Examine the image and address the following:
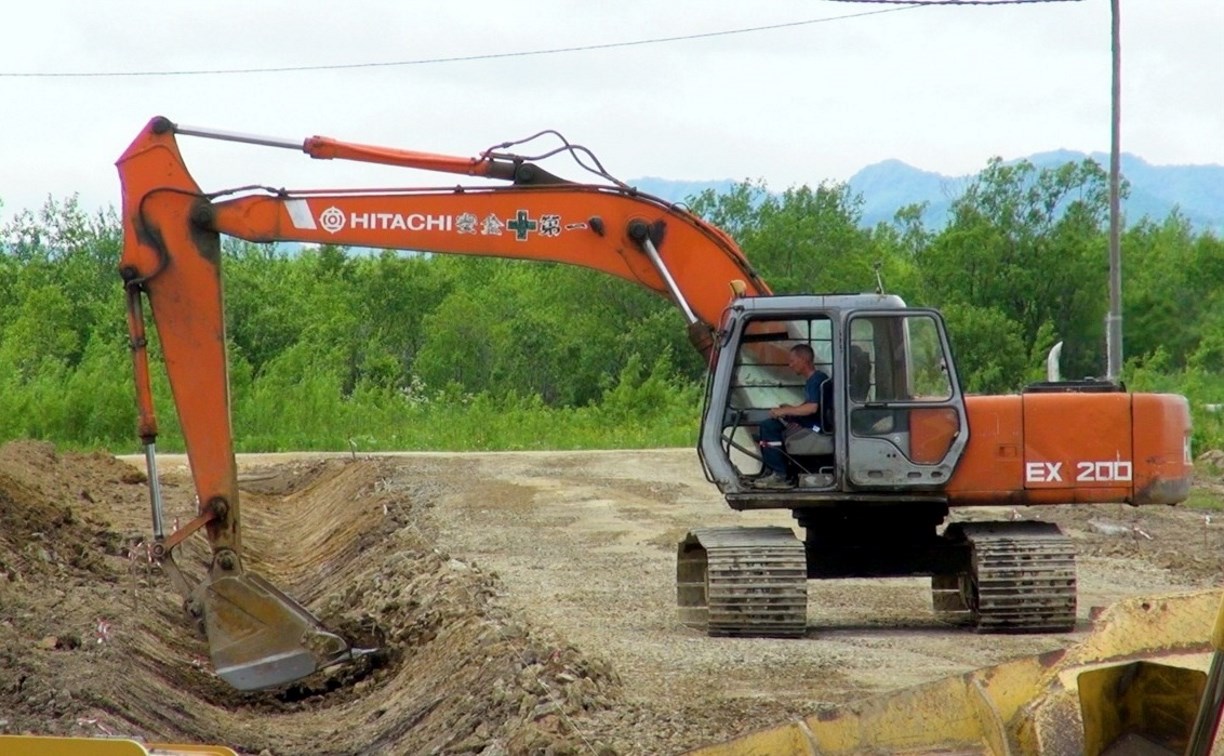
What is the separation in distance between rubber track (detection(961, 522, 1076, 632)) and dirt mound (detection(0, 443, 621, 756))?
3078 mm

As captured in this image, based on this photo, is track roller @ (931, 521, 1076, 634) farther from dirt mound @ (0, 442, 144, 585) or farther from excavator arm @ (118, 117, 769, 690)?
dirt mound @ (0, 442, 144, 585)

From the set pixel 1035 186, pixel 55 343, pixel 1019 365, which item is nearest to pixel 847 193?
pixel 1035 186

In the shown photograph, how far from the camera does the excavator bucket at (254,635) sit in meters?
10.8

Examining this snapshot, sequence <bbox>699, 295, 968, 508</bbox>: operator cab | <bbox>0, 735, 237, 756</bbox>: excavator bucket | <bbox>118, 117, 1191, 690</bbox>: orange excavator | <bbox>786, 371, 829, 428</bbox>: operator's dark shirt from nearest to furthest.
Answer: <bbox>0, 735, 237, 756</bbox>: excavator bucket, <bbox>118, 117, 1191, 690</bbox>: orange excavator, <bbox>699, 295, 968, 508</bbox>: operator cab, <bbox>786, 371, 829, 428</bbox>: operator's dark shirt

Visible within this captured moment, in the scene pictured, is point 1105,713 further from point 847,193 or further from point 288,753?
point 847,193

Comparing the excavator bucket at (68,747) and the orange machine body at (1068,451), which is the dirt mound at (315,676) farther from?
the orange machine body at (1068,451)

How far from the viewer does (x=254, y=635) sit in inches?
428

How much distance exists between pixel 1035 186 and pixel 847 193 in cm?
1065

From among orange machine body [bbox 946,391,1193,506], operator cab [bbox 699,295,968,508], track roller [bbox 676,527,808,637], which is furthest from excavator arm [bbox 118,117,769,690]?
orange machine body [bbox 946,391,1193,506]

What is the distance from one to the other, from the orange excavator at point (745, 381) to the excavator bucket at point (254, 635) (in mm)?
277

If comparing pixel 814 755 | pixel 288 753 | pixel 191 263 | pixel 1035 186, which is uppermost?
pixel 1035 186

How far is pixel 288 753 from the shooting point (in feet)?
31.1

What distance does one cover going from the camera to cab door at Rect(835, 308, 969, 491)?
37.5 ft

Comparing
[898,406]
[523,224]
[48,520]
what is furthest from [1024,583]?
[48,520]
